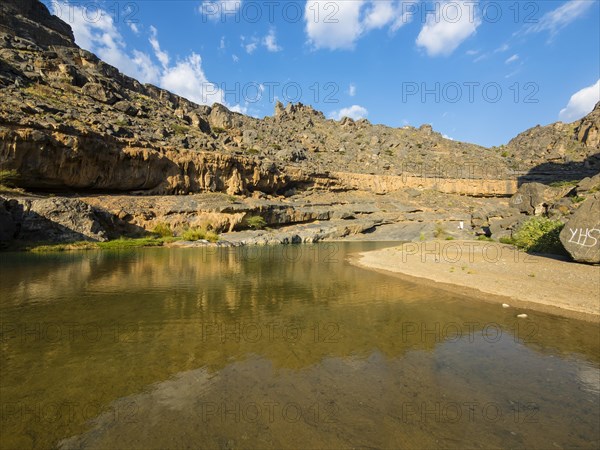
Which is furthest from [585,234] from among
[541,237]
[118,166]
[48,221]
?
[118,166]

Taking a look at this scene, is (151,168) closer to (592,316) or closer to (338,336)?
(338,336)

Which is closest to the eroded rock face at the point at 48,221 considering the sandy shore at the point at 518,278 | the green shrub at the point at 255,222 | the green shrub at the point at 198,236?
the green shrub at the point at 198,236

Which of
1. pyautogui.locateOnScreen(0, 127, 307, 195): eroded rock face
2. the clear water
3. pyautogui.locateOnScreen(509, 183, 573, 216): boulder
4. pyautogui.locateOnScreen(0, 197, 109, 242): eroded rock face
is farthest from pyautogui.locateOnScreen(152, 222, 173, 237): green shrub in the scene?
pyautogui.locateOnScreen(509, 183, 573, 216): boulder

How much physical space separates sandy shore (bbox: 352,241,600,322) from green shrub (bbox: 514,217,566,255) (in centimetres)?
128

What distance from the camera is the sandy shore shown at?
35.1ft

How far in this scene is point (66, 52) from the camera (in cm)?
6175

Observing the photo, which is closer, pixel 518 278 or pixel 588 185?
pixel 518 278

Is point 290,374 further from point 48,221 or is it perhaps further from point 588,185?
point 48,221

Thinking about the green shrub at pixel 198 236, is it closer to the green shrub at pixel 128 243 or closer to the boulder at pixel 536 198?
the green shrub at pixel 128 243

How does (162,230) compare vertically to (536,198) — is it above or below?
below

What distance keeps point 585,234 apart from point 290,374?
54.2 ft

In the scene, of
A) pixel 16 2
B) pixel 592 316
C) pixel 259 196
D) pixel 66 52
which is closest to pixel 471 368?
pixel 592 316

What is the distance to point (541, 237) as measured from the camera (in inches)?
829

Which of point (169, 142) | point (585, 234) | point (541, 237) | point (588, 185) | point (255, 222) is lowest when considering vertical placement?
point (541, 237)
